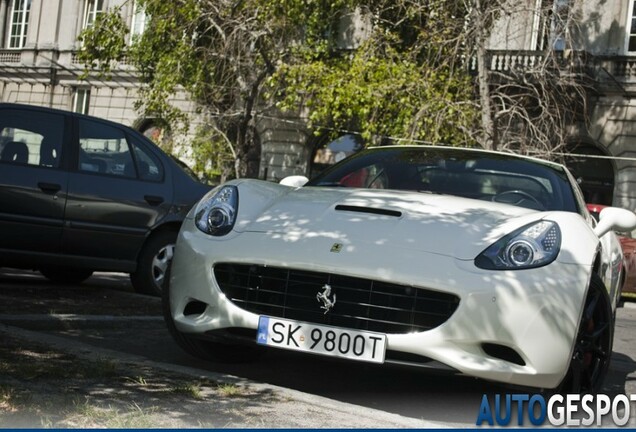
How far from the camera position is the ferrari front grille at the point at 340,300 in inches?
178

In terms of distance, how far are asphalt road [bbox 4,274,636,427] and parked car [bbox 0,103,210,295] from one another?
186cm

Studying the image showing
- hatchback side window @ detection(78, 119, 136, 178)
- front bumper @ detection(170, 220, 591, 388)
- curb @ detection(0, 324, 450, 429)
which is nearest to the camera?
curb @ detection(0, 324, 450, 429)

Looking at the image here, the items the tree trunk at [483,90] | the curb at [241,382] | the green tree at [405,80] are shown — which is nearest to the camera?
the curb at [241,382]

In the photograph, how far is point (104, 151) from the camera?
870 centimetres

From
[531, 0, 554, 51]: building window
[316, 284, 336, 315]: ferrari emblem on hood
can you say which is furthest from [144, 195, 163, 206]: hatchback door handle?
[531, 0, 554, 51]: building window

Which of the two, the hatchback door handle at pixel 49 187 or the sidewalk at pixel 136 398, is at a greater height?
the hatchback door handle at pixel 49 187

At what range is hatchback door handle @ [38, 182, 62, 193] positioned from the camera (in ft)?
26.7

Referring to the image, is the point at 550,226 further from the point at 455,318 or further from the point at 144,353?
the point at 144,353

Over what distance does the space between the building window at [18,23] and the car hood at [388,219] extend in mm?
38207

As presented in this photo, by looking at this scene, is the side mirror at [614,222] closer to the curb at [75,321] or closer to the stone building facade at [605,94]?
the curb at [75,321]

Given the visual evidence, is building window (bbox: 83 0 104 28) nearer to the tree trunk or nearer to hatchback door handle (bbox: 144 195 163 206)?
the tree trunk

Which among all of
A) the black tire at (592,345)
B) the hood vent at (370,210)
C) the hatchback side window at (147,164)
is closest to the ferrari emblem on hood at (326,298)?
the hood vent at (370,210)

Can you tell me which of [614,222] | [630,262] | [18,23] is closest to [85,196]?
[614,222]

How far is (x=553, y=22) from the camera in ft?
70.9
